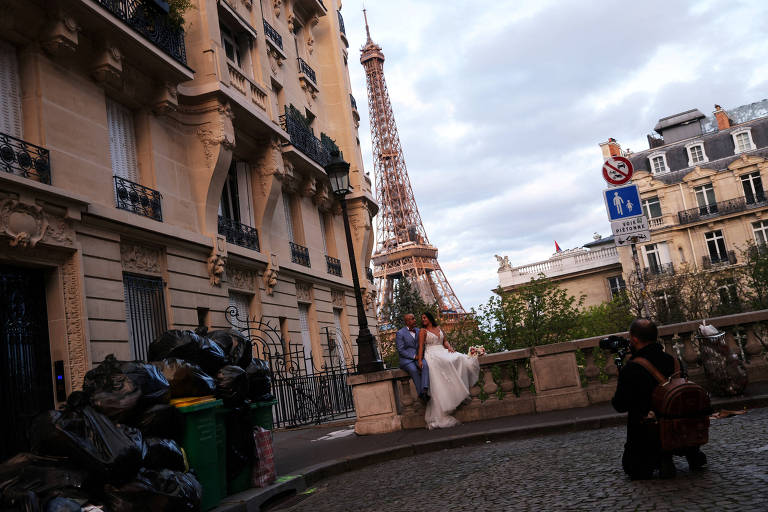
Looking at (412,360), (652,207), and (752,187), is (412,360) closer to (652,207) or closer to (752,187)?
(652,207)

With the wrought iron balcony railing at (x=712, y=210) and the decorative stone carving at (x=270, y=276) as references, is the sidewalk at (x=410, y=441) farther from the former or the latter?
the wrought iron balcony railing at (x=712, y=210)

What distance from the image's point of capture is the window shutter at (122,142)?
11922 millimetres

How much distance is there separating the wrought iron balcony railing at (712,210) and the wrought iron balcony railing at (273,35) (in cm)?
3265

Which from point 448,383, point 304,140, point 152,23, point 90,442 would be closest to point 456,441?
point 448,383

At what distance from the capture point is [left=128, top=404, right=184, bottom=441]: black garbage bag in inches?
194

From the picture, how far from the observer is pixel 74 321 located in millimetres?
9664

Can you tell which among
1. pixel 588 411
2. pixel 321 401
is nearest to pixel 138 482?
pixel 588 411

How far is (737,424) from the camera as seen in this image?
6625 millimetres

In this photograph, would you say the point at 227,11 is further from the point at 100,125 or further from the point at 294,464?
the point at 294,464

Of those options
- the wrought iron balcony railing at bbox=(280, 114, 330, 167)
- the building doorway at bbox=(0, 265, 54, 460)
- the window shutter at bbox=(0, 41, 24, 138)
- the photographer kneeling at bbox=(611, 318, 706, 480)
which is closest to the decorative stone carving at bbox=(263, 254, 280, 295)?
the wrought iron balcony railing at bbox=(280, 114, 330, 167)

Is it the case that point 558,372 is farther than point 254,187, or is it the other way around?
point 254,187

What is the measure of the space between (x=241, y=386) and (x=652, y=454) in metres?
3.64

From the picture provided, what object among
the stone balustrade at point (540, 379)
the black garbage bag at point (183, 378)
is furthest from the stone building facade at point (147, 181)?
the black garbage bag at point (183, 378)

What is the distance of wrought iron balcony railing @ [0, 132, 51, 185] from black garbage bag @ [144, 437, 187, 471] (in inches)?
229
